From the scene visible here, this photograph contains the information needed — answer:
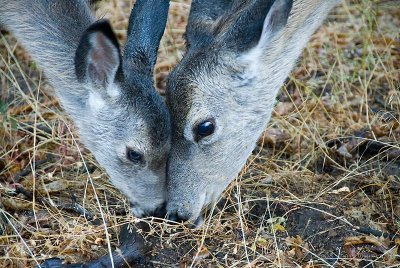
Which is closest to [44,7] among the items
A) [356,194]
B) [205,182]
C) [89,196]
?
[89,196]

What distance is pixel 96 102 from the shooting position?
5895 millimetres

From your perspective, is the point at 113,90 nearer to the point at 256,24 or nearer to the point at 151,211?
the point at 151,211

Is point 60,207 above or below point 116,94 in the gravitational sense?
below

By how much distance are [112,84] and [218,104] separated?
76cm

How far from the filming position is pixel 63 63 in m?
6.17

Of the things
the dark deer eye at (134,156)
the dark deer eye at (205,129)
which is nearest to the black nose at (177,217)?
the dark deer eye at (134,156)

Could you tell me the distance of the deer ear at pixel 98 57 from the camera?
17.7 ft

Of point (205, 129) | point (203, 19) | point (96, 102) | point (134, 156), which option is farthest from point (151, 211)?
point (203, 19)

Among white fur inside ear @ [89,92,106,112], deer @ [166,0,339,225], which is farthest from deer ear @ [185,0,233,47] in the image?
white fur inside ear @ [89,92,106,112]

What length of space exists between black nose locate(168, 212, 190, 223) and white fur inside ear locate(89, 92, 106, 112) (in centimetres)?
93

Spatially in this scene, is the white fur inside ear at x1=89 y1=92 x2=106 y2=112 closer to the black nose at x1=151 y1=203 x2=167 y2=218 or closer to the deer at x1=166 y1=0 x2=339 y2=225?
the deer at x1=166 y1=0 x2=339 y2=225

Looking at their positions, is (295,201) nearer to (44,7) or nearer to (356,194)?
(356,194)

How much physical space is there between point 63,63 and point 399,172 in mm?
2790

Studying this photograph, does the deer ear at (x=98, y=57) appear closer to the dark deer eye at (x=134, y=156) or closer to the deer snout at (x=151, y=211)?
the dark deer eye at (x=134, y=156)
